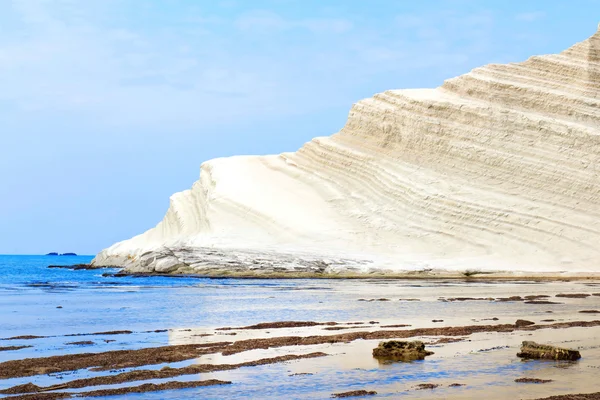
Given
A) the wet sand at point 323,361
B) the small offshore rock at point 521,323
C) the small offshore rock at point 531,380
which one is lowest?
the small offshore rock at point 531,380

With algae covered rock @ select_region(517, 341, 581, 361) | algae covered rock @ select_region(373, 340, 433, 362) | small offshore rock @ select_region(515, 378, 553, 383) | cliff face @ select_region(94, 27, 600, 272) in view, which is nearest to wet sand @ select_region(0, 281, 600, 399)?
small offshore rock @ select_region(515, 378, 553, 383)

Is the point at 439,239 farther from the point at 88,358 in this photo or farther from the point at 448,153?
the point at 88,358

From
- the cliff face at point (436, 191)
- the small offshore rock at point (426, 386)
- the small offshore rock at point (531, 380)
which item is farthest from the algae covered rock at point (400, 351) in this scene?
the cliff face at point (436, 191)

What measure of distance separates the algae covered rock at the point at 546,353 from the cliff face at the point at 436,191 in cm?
3392

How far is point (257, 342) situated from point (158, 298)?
16479 millimetres

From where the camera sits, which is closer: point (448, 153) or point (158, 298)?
point (158, 298)

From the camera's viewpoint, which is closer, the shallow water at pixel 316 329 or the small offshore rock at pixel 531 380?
the small offshore rock at pixel 531 380

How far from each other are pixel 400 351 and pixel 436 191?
43105 mm

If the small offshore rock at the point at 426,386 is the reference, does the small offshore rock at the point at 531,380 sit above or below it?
above

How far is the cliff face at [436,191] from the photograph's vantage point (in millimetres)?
49969

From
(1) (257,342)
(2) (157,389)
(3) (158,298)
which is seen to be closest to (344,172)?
(3) (158,298)

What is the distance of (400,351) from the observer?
13328 millimetres

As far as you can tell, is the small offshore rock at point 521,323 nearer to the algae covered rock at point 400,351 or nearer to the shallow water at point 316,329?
the shallow water at point 316,329

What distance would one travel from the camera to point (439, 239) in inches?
2093
